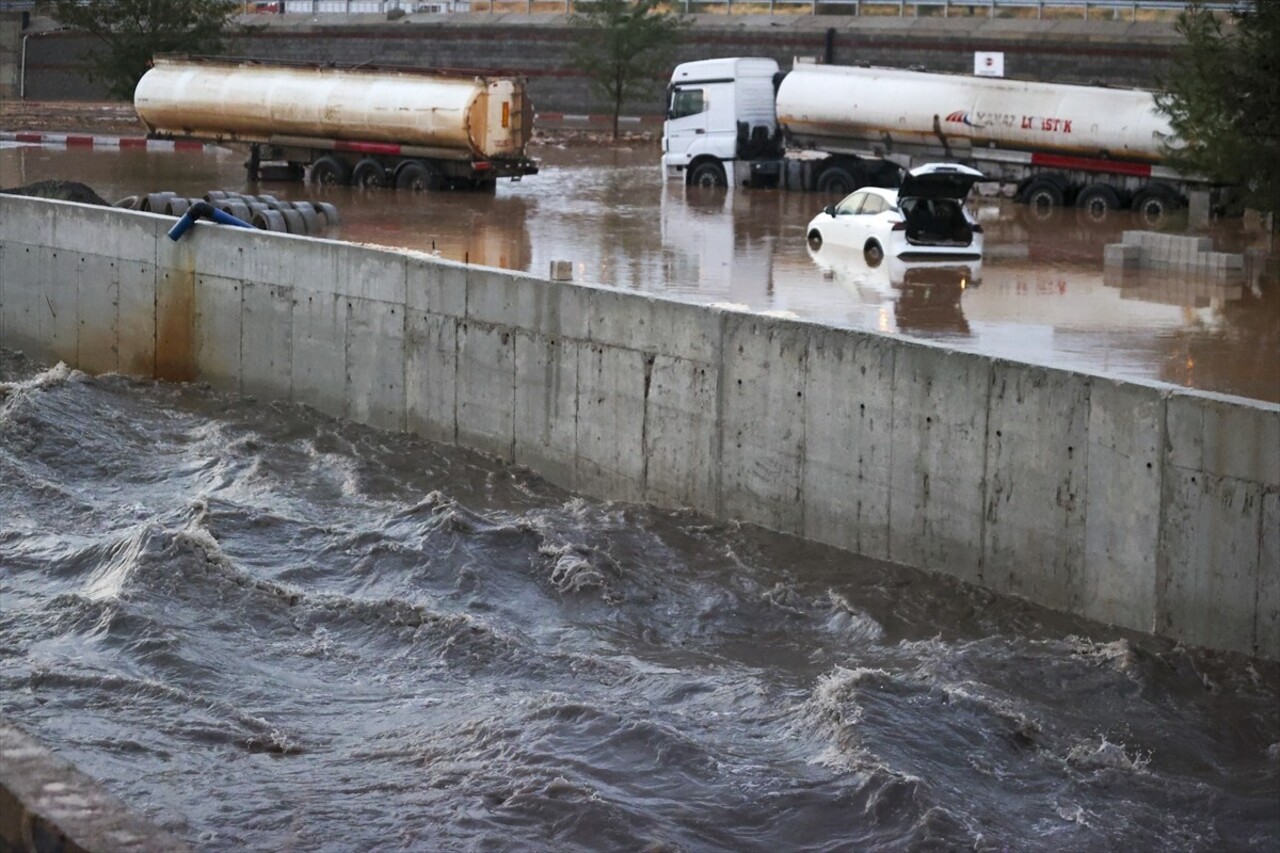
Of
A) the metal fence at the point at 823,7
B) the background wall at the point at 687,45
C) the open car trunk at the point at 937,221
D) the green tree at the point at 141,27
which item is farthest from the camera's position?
the metal fence at the point at 823,7

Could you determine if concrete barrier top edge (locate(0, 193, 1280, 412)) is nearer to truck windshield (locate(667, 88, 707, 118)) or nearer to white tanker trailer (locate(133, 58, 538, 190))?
white tanker trailer (locate(133, 58, 538, 190))

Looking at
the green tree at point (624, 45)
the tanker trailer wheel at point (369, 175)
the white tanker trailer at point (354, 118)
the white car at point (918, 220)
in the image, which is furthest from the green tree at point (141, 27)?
the white car at point (918, 220)

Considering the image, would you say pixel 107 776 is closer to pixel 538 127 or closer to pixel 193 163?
pixel 193 163

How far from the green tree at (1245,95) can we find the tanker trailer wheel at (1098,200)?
11890mm

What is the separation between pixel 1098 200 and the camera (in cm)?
3362

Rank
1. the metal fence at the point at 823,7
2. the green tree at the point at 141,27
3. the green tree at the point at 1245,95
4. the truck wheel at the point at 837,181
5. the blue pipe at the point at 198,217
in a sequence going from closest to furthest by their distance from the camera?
the green tree at the point at 1245,95 → the blue pipe at the point at 198,217 → the truck wheel at the point at 837,181 → the green tree at the point at 141,27 → the metal fence at the point at 823,7

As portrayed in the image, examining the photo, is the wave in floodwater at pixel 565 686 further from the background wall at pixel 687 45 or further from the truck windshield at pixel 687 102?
the background wall at pixel 687 45

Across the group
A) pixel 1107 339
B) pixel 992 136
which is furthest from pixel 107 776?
pixel 992 136

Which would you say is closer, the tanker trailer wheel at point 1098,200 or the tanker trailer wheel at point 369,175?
the tanker trailer wheel at point 1098,200

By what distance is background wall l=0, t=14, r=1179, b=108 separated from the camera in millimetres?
45781

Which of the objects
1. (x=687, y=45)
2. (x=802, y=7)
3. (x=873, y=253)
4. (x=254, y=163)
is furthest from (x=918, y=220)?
(x=687, y=45)

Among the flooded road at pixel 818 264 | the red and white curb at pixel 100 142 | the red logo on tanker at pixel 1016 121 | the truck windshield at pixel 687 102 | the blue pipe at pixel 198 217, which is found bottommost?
the flooded road at pixel 818 264

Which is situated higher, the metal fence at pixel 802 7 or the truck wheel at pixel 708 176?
the metal fence at pixel 802 7

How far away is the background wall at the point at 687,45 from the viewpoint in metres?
45.8
